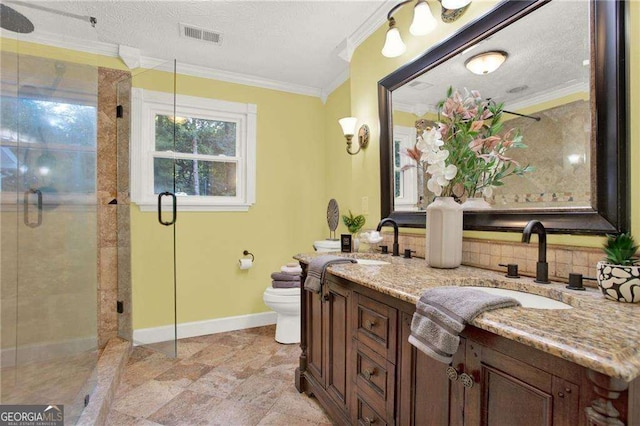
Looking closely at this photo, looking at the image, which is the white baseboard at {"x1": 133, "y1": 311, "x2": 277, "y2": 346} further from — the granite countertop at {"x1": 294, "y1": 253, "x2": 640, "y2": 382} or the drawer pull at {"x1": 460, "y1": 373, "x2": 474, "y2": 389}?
the drawer pull at {"x1": 460, "y1": 373, "x2": 474, "y2": 389}

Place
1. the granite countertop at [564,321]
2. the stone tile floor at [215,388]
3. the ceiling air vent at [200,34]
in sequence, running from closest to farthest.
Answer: the granite countertop at [564,321], the stone tile floor at [215,388], the ceiling air vent at [200,34]

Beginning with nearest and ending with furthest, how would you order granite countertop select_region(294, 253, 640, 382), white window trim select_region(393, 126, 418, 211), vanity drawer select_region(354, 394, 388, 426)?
granite countertop select_region(294, 253, 640, 382) < vanity drawer select_region(354, 394, 388, 426) < white window trim select_region(393, 126, 418, 211)

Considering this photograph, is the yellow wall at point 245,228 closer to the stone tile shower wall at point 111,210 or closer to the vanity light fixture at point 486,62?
the stone tile shower wall at point 111,210

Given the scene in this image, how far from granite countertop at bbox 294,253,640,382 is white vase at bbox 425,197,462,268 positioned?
131 millimetres

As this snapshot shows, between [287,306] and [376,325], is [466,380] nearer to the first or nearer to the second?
[376,325]

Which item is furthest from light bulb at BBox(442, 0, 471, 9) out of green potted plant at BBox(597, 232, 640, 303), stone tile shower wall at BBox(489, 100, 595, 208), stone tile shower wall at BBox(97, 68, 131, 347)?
stone tile shower wall at BBox(97, 68, 131, 347)

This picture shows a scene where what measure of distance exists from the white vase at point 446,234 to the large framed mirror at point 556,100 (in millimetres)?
144

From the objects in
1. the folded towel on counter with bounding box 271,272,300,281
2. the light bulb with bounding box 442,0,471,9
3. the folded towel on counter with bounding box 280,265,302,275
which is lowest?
the folded towel on counter with bounding box 271,272,300,281

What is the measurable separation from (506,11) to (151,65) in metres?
2.71

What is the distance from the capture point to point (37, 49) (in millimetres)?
1769

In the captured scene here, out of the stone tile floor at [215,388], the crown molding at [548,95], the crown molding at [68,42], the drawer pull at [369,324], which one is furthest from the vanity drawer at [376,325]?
the crown molding at [68,42]

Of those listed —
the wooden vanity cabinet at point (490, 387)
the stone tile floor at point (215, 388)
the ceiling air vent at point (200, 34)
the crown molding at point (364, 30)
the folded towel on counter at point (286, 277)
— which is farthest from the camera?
the folded towel on counter at point (286, 277)

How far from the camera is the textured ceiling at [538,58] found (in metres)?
1.14

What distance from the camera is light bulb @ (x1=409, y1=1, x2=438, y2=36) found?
1.61m
